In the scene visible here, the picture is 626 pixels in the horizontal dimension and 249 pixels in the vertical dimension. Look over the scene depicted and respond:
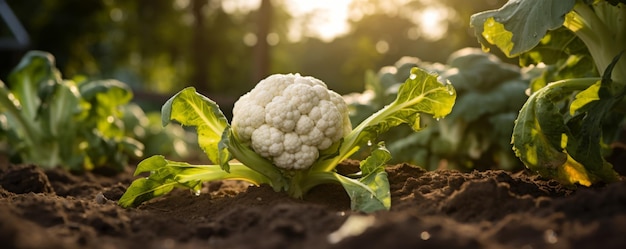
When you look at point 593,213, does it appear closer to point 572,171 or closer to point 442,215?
point 442,215

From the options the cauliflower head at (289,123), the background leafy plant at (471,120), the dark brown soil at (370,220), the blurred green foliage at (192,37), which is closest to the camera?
the dark brown soil at (370,220)

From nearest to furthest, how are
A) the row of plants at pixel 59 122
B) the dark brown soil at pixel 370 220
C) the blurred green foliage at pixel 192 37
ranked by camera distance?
the dark brown soil at pixel 370 220 → the row of plants at pixel 59 122 → the blurred green foliage at pixel 192 37

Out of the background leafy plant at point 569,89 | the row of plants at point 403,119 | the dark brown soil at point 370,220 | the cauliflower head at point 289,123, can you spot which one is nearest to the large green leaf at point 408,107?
the row of plants at point 403,119

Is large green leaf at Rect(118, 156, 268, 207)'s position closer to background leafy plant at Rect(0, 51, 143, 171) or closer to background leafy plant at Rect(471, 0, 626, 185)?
background leafy plant at Rect(471, 0, 626, 185)

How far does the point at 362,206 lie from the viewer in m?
2.75

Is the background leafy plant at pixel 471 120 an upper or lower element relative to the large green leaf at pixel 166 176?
lower

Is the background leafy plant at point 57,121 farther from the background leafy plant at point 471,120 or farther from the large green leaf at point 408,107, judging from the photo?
the large green leaf at point 408,107

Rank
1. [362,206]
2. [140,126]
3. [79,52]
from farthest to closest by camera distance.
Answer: [79,52] → [140,126] → [362,206]

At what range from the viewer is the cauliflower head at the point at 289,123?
3.05m

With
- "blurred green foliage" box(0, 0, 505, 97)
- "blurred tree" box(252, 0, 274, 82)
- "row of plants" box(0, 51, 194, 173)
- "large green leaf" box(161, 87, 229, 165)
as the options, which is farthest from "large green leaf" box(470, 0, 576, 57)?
"blurred green foliage" box(0, 0, 505, 97)

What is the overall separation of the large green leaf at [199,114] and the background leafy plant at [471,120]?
5.53ft

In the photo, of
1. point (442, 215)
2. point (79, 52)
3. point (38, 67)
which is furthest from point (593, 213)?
point (79, 52)

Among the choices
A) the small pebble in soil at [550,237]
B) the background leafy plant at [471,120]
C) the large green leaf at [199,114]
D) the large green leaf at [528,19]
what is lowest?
the background leafy plant at [471,120]

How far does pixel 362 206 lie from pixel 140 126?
470 centimetres
